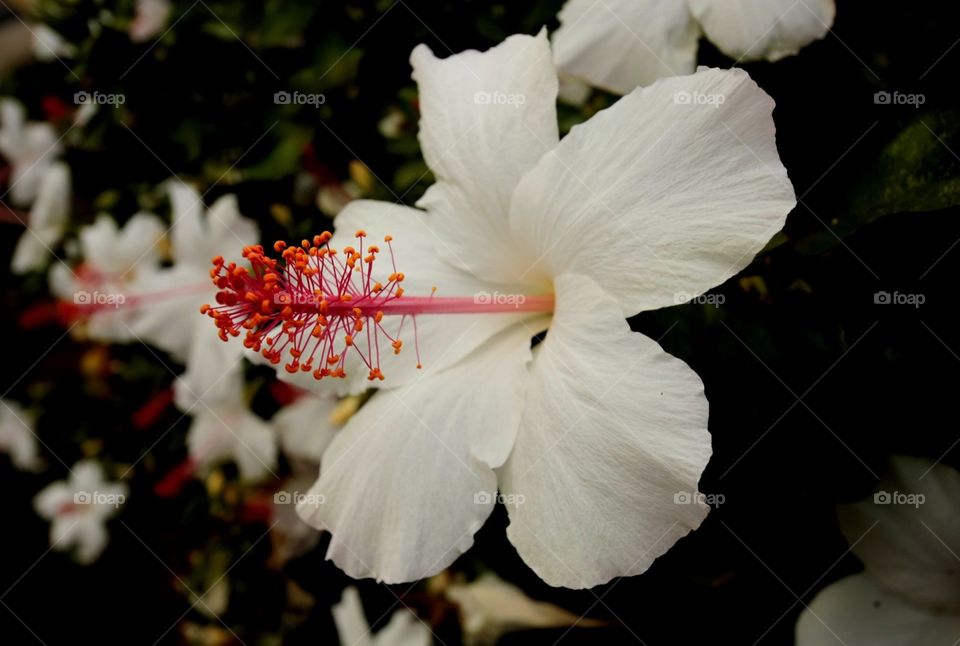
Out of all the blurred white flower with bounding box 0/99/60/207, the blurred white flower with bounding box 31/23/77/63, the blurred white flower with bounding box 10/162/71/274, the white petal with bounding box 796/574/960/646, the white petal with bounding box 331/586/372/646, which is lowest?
the white petal with bounding box 796/574/960/646

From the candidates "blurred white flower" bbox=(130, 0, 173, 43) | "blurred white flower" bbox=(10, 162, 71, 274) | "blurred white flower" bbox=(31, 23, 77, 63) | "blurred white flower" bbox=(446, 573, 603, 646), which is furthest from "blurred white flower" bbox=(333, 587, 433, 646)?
"blurred white flower" bbox=(31, 23, 77, 63)

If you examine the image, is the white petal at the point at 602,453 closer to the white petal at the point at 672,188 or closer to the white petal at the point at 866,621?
the white petal at the point at 672,188

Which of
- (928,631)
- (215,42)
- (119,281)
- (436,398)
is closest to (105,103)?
(215,42)

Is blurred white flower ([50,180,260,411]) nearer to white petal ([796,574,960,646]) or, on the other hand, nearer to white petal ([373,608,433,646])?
white petal ([373,608,433,646])

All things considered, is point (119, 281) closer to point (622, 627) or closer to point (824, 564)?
point (622, 627)

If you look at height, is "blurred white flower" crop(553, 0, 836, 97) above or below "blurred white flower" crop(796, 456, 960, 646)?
above

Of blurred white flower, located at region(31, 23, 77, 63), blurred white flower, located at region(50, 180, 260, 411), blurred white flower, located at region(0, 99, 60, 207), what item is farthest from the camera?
blurred white flower, located at region(0, 99, 60, 207)

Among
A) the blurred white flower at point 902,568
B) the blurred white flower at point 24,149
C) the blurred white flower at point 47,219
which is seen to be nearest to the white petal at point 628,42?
the blurred white flower at point 902,568
